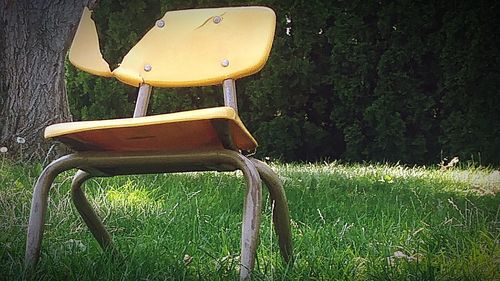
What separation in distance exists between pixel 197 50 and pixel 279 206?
1.74 feet

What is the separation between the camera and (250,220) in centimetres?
139

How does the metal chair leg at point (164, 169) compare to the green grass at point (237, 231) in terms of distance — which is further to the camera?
the green grass at point (237, 231)

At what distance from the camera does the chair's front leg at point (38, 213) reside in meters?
1.47

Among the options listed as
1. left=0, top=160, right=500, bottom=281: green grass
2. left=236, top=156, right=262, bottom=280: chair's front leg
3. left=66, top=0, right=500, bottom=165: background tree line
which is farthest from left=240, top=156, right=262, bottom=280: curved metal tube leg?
left=66, top=0, right=500, bottom=165: background tree line

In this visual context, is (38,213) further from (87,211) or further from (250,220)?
(250,220)

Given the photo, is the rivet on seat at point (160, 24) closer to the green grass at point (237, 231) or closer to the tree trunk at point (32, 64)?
the green grass at point (237, 231)

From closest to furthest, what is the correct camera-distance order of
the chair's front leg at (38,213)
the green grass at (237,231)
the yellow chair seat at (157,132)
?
the yellow chair seat at (157,132) < the chair's front leg at (38,213) < the green grass at (237,231)

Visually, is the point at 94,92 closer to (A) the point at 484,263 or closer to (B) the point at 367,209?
(B) the point at 367,209

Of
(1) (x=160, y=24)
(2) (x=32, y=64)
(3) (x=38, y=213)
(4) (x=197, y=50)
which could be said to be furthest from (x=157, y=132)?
(2) (x=32, y=64)

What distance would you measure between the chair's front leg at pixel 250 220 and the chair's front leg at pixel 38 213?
1.20ft

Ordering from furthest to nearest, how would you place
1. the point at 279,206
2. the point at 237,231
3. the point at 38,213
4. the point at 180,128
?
the point at 237,231 < the point at 279,206 < the point at 38,213 < the point at 180,128

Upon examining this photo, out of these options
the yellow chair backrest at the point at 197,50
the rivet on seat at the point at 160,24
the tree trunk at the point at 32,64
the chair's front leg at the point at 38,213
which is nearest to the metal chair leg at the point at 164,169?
the chair's front leg at the point at 38,213

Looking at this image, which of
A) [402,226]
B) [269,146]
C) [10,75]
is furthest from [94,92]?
[402,226]

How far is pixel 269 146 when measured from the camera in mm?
5590
